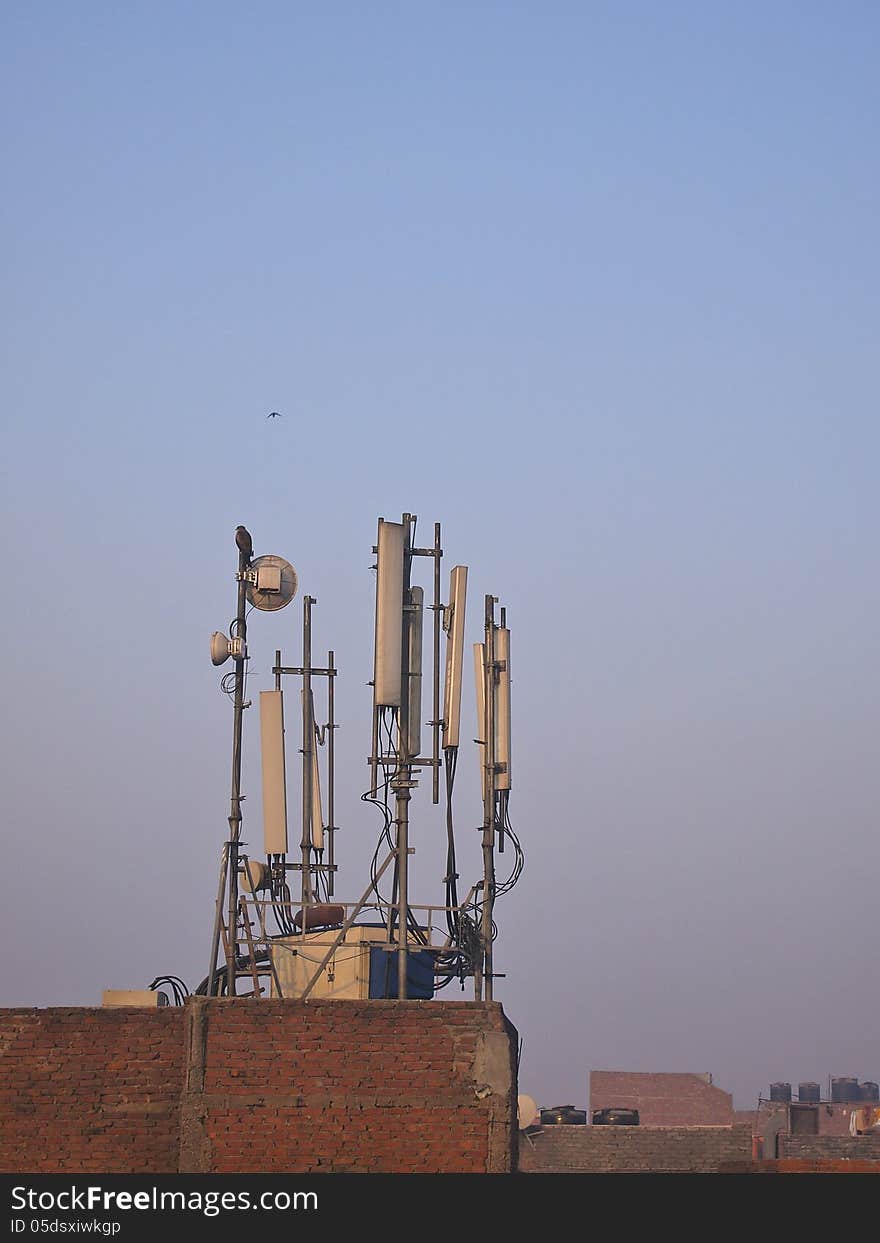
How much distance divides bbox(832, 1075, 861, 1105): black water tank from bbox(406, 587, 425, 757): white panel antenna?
1970 inches

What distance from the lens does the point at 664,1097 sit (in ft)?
200

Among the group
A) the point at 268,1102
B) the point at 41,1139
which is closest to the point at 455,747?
the point at 268,1102

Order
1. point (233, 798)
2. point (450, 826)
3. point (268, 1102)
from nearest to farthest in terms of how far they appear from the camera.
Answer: point (268, 1102) → point (233, 798) → point (450, 826)

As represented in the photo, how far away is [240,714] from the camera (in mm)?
20469

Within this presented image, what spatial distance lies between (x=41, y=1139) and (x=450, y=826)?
6212mm

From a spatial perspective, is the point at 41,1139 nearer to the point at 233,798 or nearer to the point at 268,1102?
the point at 268,1102

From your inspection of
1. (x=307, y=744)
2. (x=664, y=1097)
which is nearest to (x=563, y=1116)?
(x=664, y=1097)

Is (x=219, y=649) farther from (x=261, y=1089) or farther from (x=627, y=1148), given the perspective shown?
(x=627, y=1148)

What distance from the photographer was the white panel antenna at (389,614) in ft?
66.4

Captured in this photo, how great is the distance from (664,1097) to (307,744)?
39.9 metres

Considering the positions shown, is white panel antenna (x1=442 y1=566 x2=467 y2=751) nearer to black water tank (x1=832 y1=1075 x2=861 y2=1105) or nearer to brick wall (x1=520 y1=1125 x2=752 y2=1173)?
brick wall (x1=520 y1=1125 x2=752 y2=1173)

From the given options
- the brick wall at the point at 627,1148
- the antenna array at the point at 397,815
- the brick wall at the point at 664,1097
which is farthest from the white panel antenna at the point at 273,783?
the brick wall at the point at 664,1097

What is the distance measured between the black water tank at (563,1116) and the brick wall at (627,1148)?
3.20 meters

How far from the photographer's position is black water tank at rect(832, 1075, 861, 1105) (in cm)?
6525
